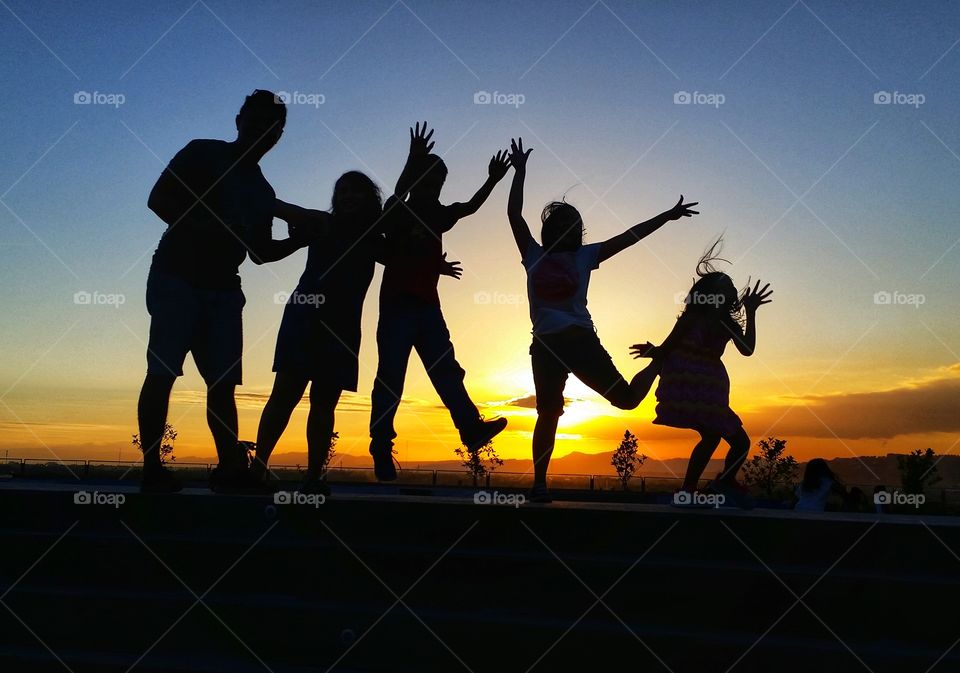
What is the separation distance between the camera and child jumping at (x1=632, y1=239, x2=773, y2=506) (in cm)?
663

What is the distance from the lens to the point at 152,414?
5711 millimetres

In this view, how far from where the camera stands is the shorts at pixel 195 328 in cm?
578

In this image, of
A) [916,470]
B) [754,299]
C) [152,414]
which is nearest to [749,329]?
[754,299]

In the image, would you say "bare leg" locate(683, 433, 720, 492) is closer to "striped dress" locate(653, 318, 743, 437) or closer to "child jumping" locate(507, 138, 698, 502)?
"striped dress" locate(653, 318, 743, 437)

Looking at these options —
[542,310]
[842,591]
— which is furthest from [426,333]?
[842,591]

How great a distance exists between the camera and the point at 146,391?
5762 mm

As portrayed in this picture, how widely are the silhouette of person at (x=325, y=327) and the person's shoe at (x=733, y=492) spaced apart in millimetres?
2775

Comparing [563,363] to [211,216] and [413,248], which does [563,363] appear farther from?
[211,216]

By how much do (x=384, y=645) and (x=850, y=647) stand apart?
232cm

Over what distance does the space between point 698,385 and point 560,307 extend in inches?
49.1

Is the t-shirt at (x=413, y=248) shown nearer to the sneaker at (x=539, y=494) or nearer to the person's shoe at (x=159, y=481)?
the sneaker at (x=539, y=494)

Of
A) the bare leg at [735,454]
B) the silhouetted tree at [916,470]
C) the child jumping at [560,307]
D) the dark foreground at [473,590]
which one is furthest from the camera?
the silhouetted tree at [916,470]

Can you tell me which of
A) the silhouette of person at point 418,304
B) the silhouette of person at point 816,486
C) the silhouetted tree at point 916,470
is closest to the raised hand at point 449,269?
the silhouette of person at point 418,304

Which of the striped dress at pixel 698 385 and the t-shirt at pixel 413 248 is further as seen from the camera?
the striped dress at pixel 698 385
